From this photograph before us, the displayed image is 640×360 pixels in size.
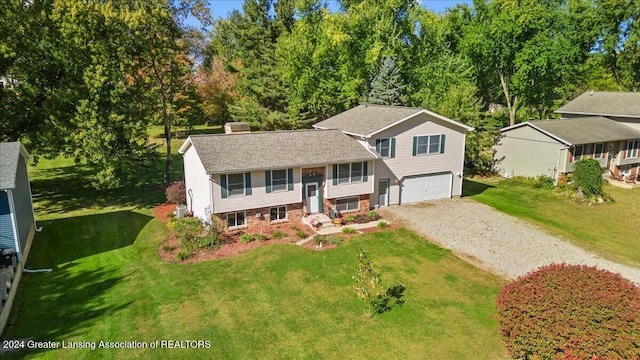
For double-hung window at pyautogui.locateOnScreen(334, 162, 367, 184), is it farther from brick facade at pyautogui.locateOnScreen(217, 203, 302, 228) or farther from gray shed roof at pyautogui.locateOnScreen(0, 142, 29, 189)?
gray shed roof at pyautogui.locateOnScreen(0, 142, 29, 189)

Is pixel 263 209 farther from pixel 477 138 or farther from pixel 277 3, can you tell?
pixel 277 3

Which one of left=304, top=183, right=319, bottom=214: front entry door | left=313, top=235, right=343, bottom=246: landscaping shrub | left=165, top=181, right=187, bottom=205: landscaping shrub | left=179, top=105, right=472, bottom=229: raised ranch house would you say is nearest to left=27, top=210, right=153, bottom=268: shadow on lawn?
left=165, top=181, right=187, bottom=205: landscaping shrub

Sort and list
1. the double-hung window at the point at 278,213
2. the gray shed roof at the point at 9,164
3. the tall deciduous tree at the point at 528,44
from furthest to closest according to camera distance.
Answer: the tall deciduous tree at the point at 528,44, the double-hung window at the point at 278,213, the gray shed roof at the point at 9,164

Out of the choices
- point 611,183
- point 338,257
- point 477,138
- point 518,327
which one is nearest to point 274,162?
point 338,257

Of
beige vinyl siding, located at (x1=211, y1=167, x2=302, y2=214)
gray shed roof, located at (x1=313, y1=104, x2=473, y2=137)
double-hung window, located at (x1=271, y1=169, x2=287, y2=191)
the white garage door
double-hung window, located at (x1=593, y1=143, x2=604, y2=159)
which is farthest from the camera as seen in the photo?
double-hung window, located at (x1=593, y1=143, x2=604, y2=159)

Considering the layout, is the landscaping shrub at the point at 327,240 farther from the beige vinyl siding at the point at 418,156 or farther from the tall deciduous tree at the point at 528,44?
the tall deciduous tree at the point at 528,44

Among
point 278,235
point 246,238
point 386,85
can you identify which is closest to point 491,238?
point 278,235

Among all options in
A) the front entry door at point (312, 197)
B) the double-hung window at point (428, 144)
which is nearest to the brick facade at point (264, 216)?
the front entry door at point (312, 197)
